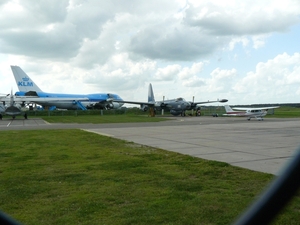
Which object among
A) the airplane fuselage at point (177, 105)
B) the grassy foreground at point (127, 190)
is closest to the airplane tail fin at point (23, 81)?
the airplane fuselage at point (177, 105)

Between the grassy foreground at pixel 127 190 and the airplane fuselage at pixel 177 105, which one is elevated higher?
the airplane fuselage at pixel 177 105

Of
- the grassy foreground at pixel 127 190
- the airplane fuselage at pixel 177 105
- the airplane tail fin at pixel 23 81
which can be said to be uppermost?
the airplane tail fin at pixel 23 81

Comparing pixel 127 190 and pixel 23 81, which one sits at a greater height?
pixel 23 81

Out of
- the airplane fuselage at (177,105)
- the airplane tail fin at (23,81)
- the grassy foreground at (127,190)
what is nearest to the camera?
the grassy foreground at (127,190)

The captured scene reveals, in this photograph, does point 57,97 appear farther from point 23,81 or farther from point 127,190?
point 127,190

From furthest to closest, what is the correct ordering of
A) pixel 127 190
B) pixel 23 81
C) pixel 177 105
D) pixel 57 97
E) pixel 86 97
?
pixel 86 97, pixel 57 97, pixel 23 81, pixel 177 105, pixel 127 190

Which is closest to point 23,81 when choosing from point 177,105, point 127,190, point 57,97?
point 57,97

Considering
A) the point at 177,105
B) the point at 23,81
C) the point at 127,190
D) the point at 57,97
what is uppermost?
the point at 23,81

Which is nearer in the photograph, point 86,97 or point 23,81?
point 23,81

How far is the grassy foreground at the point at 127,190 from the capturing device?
16.2 feet

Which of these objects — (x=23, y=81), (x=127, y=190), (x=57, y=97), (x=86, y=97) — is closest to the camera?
(x=127, y=190)

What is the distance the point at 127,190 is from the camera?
629cm

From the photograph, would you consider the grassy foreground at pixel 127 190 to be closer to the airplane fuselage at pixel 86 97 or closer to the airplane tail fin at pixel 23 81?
the airplane fuselage at pixel 86 97

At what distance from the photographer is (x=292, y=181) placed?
61cm
